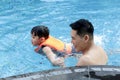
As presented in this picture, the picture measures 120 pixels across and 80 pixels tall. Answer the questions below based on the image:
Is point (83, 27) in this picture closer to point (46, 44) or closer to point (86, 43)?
point (86, 43)

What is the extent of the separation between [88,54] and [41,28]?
1.22 meters

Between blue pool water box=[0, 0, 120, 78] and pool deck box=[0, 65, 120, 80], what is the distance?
7.07ft

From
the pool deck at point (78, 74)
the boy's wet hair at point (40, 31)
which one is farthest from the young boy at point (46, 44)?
the pool deck at point (78, 74)

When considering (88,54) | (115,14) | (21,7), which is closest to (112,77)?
(88,54)

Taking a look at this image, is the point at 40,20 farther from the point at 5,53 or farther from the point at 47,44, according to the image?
the point at 47,44

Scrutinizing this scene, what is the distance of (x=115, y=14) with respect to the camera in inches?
290

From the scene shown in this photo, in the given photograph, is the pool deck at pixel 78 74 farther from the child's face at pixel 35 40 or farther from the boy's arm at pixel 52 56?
the child's face at pixel 35 40

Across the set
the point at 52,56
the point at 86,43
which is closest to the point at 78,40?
the point at 86,43

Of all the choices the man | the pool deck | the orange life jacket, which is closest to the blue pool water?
the orange life jacket

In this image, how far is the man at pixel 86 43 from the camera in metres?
3.65

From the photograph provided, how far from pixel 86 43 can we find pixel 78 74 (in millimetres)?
932

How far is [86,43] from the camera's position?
3.73 metres

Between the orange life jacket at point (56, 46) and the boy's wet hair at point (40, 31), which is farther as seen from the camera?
the orange life jacket at point (56, 46)

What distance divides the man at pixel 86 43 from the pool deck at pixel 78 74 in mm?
703
